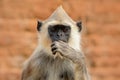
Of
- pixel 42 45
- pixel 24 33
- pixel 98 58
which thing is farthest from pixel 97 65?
pixel 42 45

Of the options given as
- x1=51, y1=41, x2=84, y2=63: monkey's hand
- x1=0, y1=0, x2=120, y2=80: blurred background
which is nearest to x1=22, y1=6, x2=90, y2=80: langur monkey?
x1=51, y1=41, x2=84, y2=63: monkey's hand

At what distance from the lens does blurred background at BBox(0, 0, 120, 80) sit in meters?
17.3

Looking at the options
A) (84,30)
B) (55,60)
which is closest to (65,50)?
(55,60)

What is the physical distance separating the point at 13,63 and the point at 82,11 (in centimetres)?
210

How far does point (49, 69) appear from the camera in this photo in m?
9.01

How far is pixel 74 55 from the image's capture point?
27.9 feet

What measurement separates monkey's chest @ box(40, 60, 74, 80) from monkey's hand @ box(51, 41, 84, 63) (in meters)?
0.43

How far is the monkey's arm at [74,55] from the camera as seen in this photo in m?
8.28

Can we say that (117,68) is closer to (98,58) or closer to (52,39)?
(98,58)

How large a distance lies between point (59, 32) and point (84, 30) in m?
8.79

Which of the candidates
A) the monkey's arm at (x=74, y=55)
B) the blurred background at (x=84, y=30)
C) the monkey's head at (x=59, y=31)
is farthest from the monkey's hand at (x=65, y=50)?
the blurred background at (x=84, y=30)

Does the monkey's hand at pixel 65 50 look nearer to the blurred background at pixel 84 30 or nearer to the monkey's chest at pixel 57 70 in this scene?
the monkey's chest at pixel 57 70

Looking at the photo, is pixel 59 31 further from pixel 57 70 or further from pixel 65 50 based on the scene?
pixel 65 50

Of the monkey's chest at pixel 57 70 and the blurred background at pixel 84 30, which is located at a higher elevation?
the blurred background at pixel 84 30
